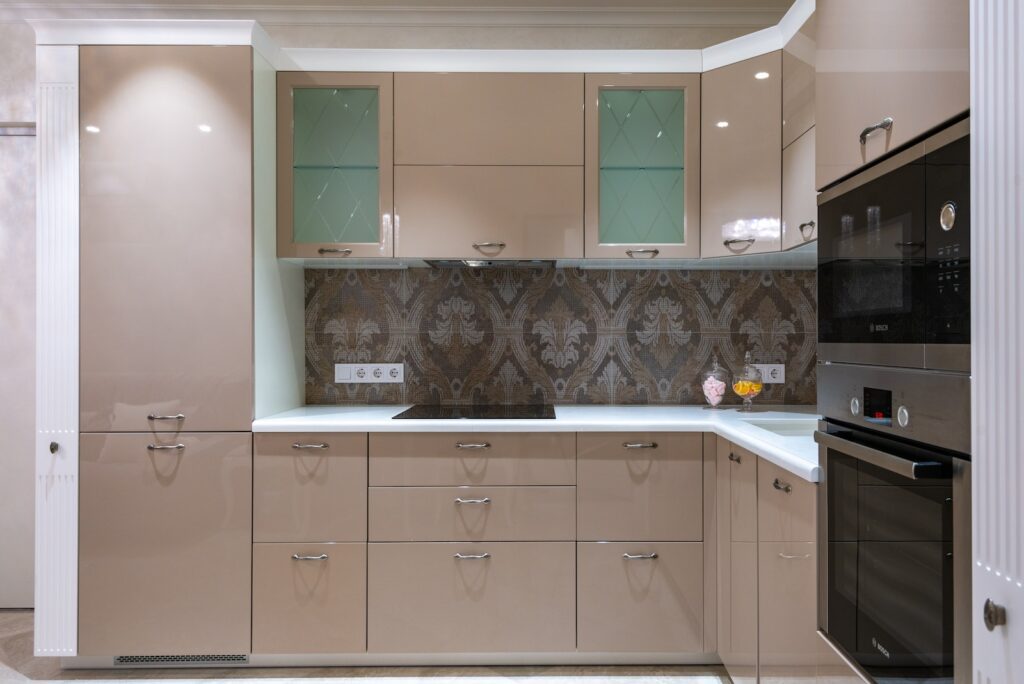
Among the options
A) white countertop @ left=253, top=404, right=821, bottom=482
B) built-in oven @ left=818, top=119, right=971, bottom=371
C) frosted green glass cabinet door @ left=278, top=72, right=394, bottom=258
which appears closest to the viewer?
built-in oven @ left=818, top=119, right=971, bottom=371

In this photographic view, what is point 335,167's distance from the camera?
2504mm

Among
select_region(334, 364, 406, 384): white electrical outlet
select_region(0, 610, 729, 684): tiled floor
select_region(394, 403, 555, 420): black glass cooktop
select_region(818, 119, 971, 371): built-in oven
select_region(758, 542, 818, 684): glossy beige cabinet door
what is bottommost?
select_region(0, 610, 729, 684): tiled floor

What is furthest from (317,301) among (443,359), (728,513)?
(728,513)

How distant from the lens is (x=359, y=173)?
98.6 inches

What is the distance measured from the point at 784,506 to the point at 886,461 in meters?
0.56

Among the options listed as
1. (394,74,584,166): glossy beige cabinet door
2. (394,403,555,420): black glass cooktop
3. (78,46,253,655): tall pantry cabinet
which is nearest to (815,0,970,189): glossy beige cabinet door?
(394,74,584,166): glossy beige cabinet door

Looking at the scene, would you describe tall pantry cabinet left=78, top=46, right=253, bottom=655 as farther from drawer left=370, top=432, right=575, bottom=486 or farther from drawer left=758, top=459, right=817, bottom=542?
drawer left=758, top=459, right=817, bottom=542

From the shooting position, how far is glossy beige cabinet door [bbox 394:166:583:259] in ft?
8.11

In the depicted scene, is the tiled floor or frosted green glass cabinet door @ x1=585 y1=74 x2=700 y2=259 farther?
frosted green glass cabinet door @ x1=585 y1=74 x2=700 y2=259

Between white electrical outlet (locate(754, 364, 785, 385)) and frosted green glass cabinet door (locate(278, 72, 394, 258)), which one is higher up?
frosted green glass cabinet door (locate(278, 72, 394, 258))

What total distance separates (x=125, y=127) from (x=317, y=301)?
0.96 m

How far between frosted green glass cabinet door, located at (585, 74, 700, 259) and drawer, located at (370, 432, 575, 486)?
777 mm

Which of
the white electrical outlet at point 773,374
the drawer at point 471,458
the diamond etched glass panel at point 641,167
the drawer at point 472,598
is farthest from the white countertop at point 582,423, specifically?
the diamond etched glass panel at point 641,167

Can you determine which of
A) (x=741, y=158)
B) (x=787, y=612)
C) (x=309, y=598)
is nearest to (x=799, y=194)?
(x=741, y=158)
